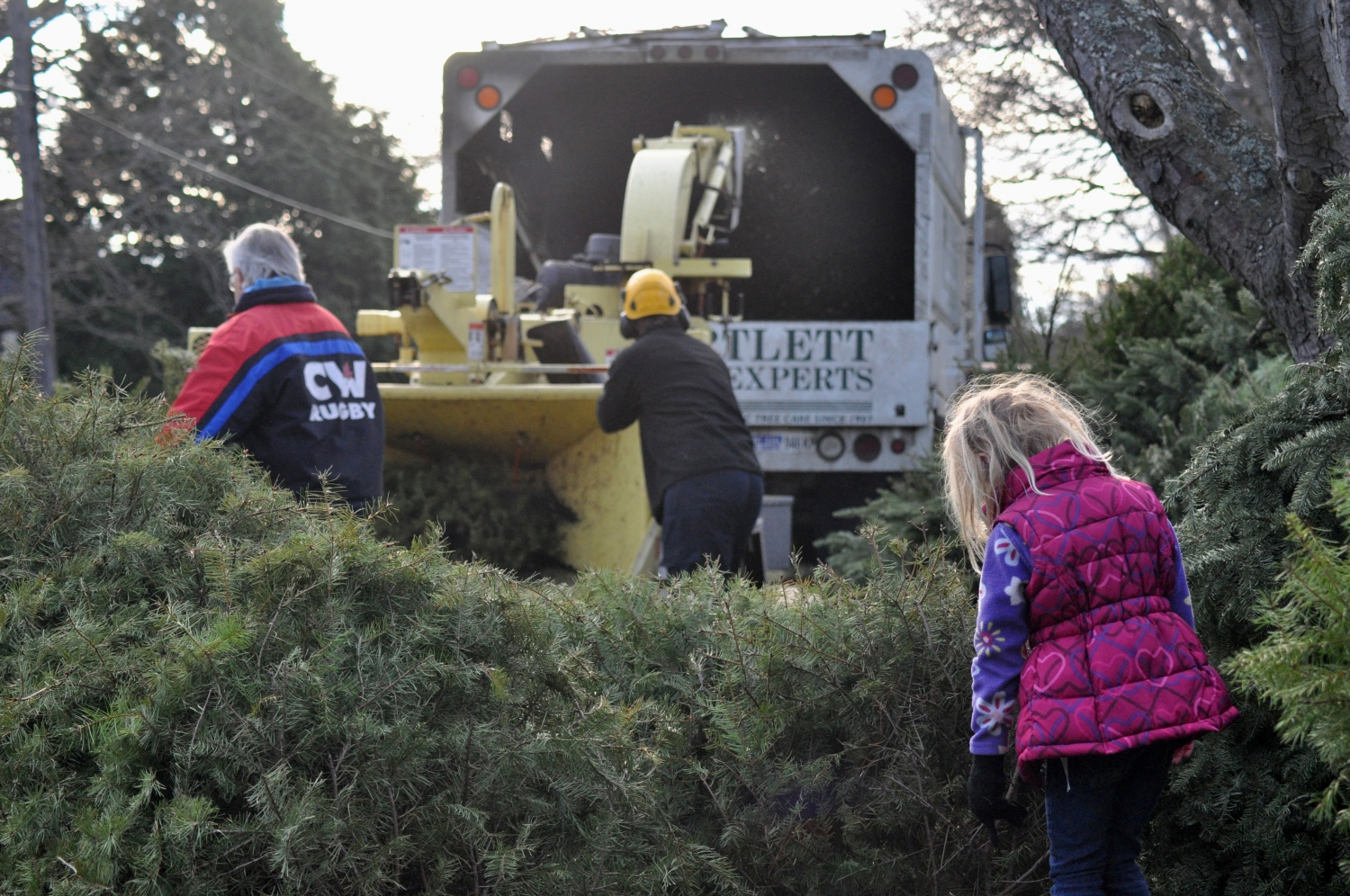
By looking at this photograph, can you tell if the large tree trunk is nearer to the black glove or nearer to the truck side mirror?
the truck side mirror

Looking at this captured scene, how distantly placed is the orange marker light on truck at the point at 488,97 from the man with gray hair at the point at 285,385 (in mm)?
3669

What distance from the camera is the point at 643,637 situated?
296 cm

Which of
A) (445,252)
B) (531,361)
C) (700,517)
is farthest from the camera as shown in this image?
(531,361)

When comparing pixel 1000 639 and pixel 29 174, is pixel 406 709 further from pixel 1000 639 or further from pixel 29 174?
pixel 29 174

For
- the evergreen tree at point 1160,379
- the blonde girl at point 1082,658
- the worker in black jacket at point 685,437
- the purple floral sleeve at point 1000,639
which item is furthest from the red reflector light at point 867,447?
the purple floral sleeve at point 1000,639

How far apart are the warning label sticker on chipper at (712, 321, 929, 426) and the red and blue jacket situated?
3.43 metres

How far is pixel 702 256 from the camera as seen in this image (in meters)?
7.29

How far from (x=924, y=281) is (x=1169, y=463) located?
3.08 metres

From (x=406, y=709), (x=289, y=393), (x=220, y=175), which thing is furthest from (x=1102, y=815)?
(x=220, y=175)

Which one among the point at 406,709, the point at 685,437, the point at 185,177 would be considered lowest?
the point at 406,709

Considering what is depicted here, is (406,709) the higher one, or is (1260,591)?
(1260,591)

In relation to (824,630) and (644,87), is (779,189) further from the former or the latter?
(824,630)

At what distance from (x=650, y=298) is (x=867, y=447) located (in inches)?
95.5

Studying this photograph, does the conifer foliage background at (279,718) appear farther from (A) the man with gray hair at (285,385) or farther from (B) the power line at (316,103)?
(B) the power line at (316,103)
